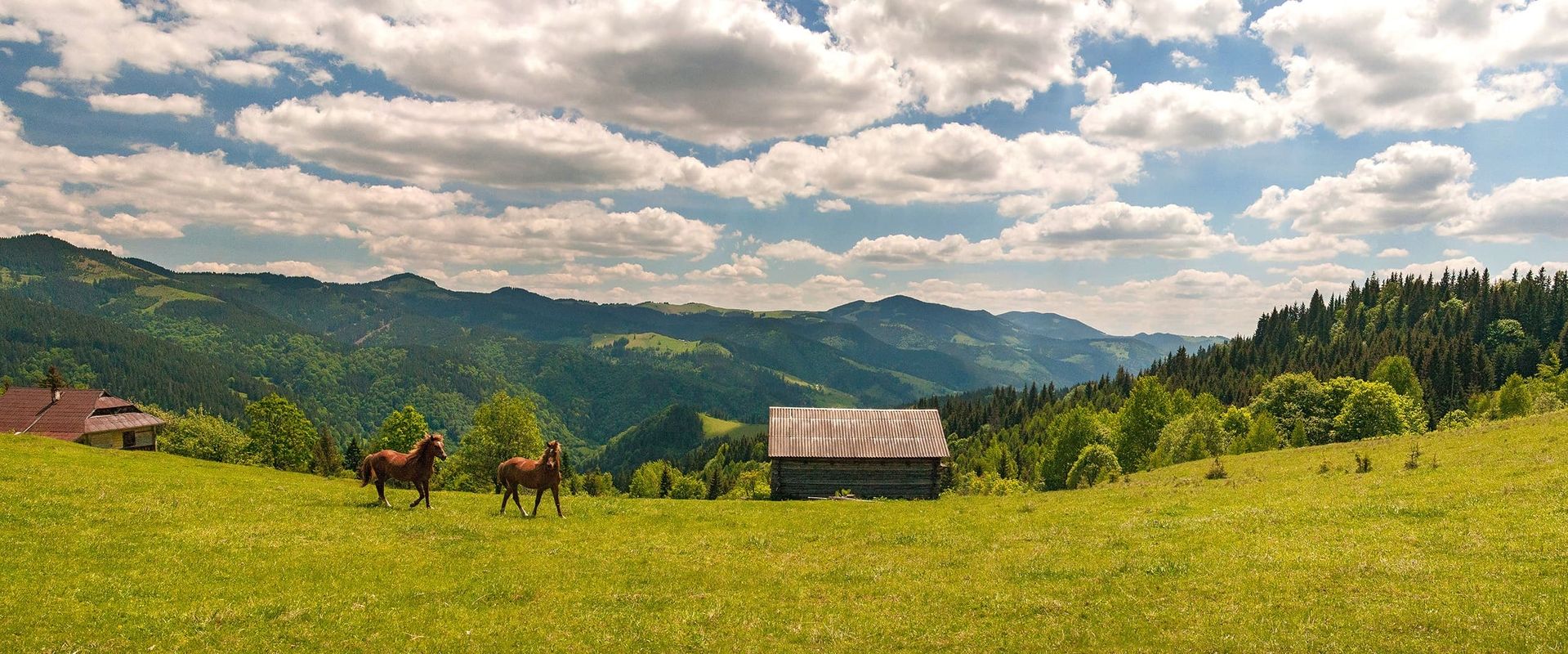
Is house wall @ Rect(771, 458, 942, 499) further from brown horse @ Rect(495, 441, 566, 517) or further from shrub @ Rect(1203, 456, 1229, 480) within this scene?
brown horse @ Rect(495, 441, 566, 517)

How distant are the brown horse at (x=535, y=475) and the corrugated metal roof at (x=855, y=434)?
27.9 m

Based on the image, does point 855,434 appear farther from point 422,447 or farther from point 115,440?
point 115,440

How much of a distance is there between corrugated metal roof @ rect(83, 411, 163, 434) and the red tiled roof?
132 mm

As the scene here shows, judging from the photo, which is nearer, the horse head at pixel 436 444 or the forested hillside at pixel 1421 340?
the horse head at pixel 436 444

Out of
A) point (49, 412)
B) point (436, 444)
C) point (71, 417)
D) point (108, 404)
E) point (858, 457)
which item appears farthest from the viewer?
point (108, 404)

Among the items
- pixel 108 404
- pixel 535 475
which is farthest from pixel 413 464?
pixel 108 404

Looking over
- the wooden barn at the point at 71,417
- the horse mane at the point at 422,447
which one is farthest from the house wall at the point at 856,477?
the wooden barn at the point at 71,417

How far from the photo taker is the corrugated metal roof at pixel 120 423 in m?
72.6

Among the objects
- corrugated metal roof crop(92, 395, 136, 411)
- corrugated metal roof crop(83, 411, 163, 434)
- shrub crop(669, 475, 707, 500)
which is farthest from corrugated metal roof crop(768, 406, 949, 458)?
corrugated metal roof crop(92, 395, 136, 411)

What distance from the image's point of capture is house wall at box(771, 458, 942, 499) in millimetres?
54156

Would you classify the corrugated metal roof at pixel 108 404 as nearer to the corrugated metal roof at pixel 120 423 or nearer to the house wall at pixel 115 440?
the corrugated metal roof at pixel 120 423

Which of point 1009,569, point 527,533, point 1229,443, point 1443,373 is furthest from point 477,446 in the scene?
point 1443,373

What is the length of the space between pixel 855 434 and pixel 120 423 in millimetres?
77543

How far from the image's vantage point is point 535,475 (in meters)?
26.3
